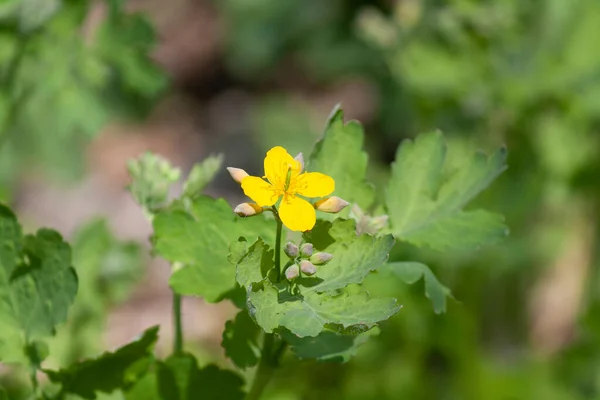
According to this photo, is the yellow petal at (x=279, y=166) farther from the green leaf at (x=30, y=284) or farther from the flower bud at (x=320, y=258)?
the green leaf at (x=30, y=284)

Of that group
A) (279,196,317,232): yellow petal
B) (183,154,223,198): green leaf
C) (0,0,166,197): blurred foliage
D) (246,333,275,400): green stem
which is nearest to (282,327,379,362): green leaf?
(246,333,275,400): green stem

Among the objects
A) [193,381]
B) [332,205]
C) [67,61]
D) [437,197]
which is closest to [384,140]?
[67,61]

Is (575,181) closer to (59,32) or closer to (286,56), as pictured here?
(59,32)

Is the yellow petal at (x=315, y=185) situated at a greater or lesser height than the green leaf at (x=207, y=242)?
greater

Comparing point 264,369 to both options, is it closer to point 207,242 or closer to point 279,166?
point 207,242

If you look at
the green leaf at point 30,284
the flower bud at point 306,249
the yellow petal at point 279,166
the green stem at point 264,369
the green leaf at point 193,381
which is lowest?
the green leaf at point 193,381

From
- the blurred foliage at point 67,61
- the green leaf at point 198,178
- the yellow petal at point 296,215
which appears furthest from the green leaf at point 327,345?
the blurred foliage at point 67,61
